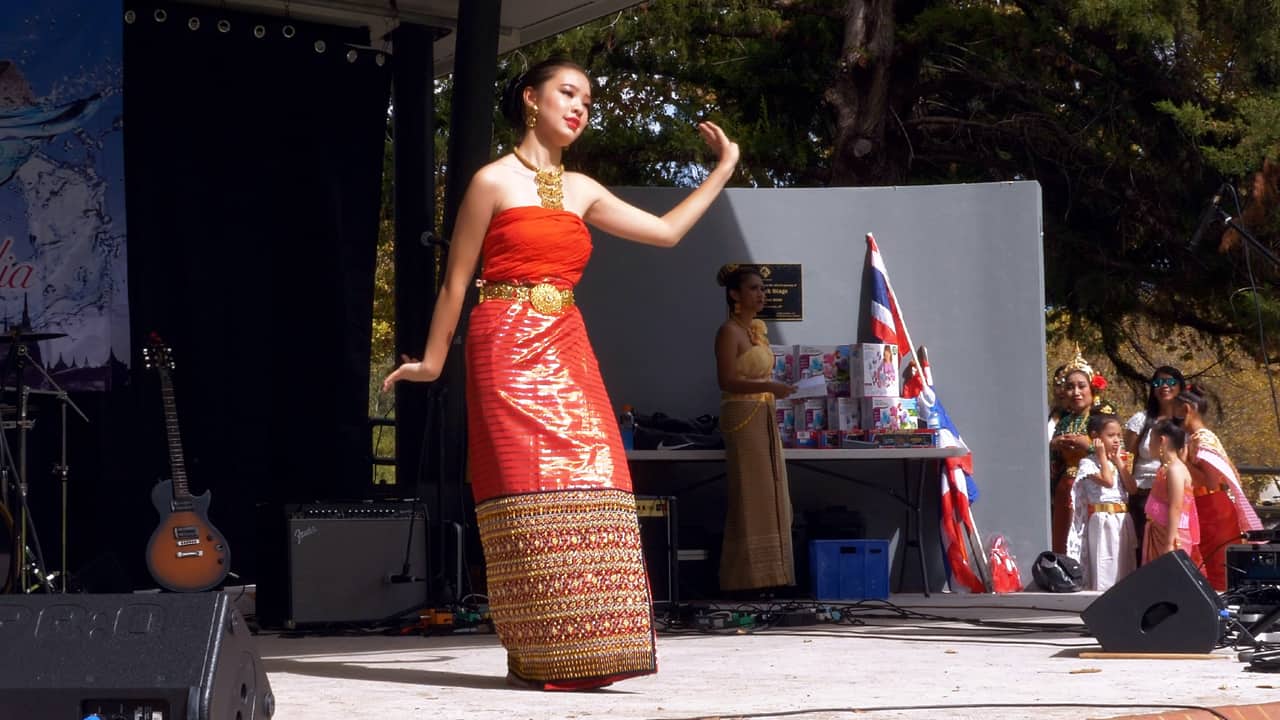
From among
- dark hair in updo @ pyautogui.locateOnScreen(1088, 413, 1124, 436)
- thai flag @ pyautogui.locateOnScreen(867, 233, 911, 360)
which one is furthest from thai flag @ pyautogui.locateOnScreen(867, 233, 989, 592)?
dark hair in updo @ pyautogui.locateOnScreen(1088, 413, 1124, 436)

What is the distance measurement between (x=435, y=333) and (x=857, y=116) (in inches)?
358

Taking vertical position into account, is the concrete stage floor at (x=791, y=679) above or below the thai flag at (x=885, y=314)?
below

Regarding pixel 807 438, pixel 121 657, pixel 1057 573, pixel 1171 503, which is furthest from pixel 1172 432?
pixel 121 657

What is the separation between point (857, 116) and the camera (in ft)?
43.3

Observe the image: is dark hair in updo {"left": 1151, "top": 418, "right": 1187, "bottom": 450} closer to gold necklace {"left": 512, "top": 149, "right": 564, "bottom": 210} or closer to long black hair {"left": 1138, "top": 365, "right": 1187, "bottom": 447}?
long black hair {"left": 1138, "top": 365, "right": 1187, "bottom": 447}

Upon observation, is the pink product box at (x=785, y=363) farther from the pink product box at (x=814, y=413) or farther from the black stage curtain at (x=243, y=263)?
the black stage curtain at (x=243, y=263)

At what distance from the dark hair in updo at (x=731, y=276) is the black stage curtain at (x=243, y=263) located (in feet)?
6.62

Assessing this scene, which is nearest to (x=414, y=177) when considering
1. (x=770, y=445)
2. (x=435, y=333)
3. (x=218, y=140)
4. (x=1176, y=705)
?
(x=218, y=140)

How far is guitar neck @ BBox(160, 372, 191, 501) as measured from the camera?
26.5 ft

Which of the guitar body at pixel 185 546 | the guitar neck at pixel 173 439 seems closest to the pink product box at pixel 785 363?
the guitar body at pixel 185 546

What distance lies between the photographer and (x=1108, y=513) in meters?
9.43

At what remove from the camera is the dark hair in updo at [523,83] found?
460cm

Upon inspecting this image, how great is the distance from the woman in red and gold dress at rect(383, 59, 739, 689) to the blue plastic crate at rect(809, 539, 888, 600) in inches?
176

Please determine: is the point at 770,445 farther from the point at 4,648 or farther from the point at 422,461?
the point at 4,648
